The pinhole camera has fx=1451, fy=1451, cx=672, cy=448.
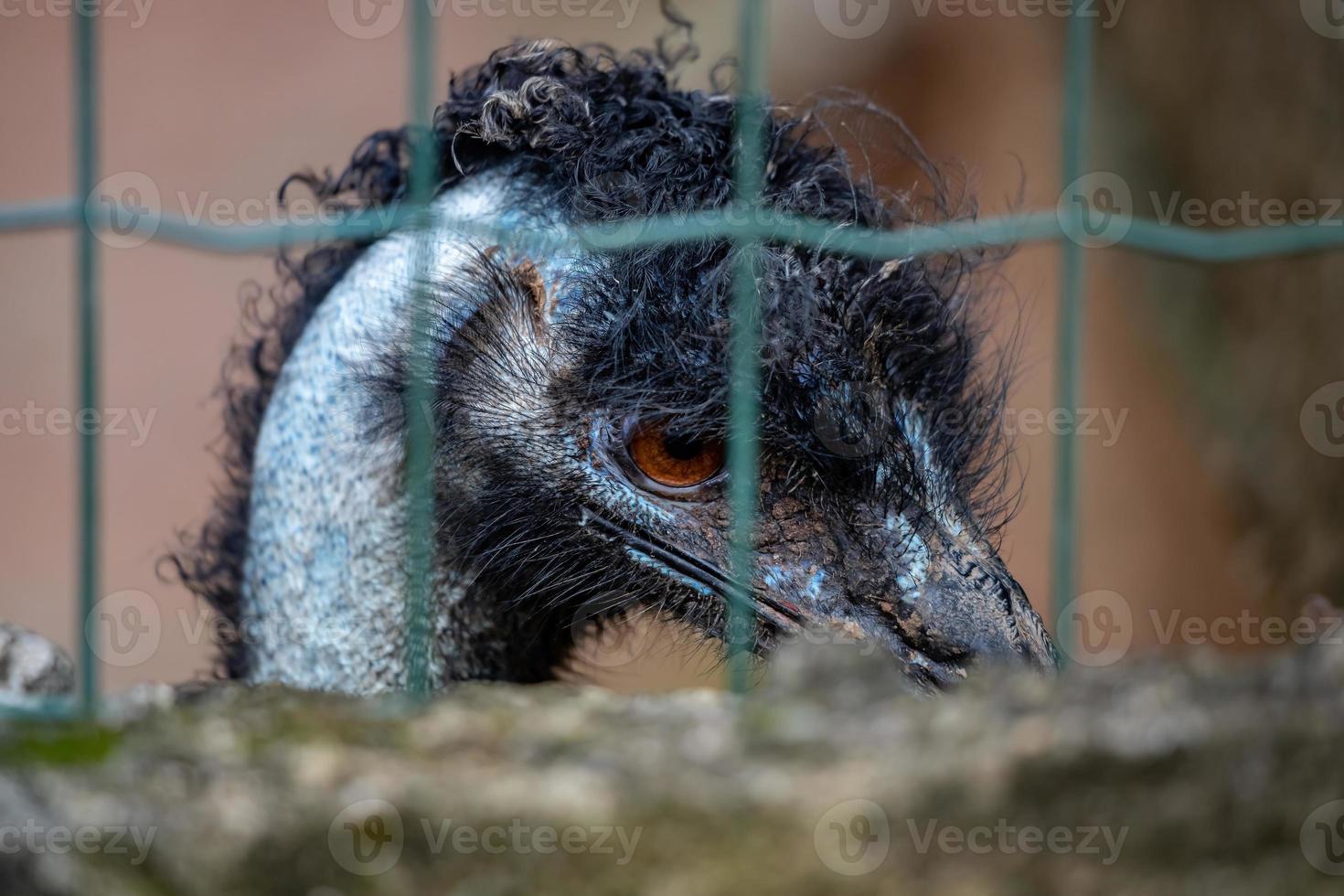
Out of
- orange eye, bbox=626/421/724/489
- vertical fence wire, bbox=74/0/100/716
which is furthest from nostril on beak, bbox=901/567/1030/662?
vertical fence wire, bbox=74/0/100/716

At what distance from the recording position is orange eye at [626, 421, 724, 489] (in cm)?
247

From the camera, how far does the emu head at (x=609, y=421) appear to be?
92.6 inches

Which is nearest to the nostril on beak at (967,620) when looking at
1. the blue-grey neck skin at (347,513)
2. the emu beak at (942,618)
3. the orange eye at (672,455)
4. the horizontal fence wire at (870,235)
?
the emu beak at (942,618)

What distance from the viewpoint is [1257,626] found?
217 inches

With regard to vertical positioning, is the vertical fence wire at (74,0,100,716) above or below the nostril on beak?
above

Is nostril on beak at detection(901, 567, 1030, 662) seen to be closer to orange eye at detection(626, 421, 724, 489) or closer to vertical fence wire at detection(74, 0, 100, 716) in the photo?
orange eye at detection(626, 421, 724, 489)

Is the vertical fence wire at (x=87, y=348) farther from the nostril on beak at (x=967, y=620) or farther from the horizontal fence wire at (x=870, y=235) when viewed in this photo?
the nostril on beak at (x=967, y=620)

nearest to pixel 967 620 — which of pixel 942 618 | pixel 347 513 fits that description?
pixel 942 618

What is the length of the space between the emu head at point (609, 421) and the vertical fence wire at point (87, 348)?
820mm

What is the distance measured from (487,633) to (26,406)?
4.47m

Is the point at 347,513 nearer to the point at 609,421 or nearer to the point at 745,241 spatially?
the point at 609,421

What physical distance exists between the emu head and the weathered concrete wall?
2.70 feet

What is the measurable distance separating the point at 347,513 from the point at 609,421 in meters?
0.52

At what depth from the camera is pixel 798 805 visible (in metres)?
1.26
